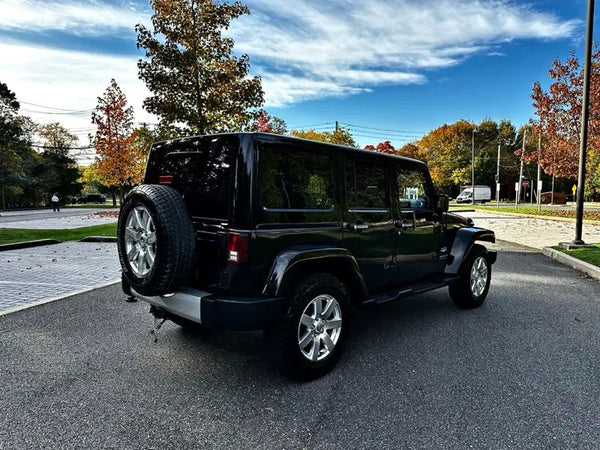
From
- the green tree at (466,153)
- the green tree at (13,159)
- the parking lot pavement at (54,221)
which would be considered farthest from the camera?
the green tree at (466,153)

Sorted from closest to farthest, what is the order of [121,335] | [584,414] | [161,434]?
[161,434]
[584,414]
[121,335]


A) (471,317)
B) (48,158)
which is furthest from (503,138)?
(471,317)

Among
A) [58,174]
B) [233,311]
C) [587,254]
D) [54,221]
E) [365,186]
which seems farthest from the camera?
[58,174]

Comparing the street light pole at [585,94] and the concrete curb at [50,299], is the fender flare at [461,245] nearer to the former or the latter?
the concrete curb at [50,299]

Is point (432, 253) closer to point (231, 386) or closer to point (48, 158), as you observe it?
point (231, 386)

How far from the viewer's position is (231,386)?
314 centimetres

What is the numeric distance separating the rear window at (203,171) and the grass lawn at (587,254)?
307 inches

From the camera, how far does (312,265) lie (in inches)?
130

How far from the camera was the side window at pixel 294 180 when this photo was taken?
10.2ft

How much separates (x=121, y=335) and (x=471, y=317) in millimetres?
3978

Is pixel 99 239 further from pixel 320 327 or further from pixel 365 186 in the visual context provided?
pixel 320 327

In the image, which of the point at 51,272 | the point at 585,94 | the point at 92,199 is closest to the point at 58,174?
the point at 92,199

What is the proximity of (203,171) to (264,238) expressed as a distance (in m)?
0.81

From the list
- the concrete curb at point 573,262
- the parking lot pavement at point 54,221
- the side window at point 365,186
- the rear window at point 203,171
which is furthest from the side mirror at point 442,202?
the parking lot pavement at point 54,221
